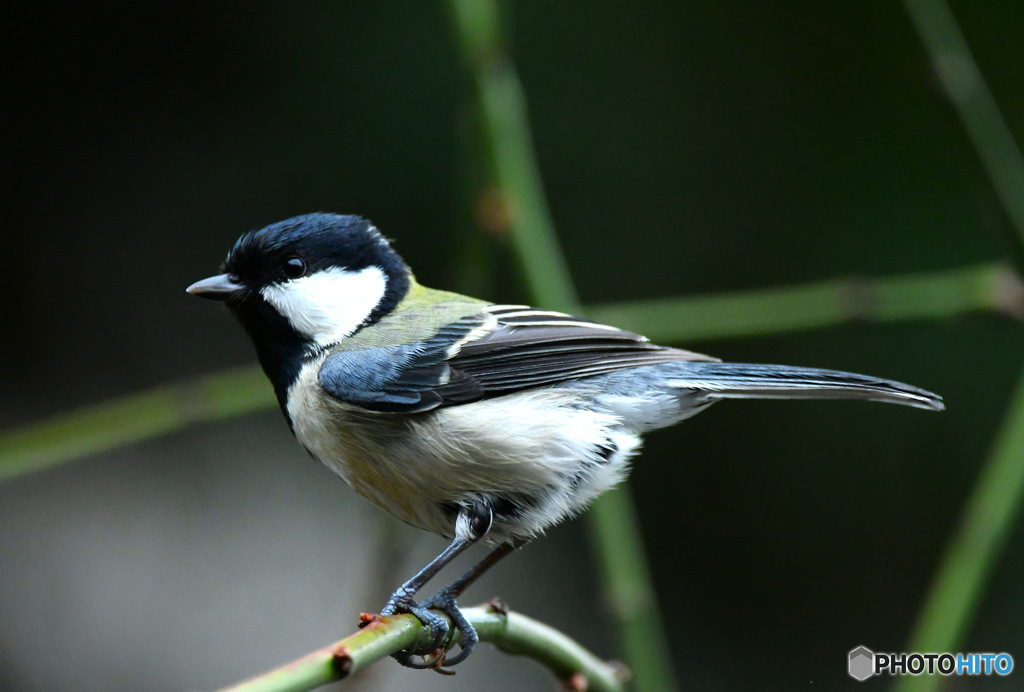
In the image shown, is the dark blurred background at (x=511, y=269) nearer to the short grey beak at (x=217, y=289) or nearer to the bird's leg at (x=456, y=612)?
the short grey beak at (x=217, y=289)

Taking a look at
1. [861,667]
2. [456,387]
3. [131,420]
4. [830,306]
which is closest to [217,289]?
[131,420]

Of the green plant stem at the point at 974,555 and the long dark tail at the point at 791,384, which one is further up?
the long dark tail at the point at 791,384

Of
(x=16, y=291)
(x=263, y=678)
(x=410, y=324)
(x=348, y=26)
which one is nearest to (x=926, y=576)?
(x=410, y=324)

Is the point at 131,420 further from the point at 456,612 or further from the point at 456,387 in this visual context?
the point at 456,612

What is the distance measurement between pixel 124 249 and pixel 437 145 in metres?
1.24

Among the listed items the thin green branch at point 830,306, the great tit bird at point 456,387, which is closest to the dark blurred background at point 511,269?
the thin green branch at point 830,306

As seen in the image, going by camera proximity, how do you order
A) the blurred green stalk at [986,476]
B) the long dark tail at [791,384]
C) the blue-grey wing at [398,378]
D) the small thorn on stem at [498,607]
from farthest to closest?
1. the blurred green stalk at [986,476]
2. the blue-grey wing at [398,378]
3. the long dark tail at [791,384]
4. the small thorn on stem at [498,607]

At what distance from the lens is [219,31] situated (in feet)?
11.8

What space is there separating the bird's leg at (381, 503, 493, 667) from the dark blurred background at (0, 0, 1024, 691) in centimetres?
167

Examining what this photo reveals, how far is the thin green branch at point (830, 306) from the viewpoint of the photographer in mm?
2129

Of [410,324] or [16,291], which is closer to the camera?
[410,324]

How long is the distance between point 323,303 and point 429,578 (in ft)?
2.05

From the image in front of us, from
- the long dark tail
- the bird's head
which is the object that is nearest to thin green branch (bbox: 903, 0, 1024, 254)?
the long dark tail

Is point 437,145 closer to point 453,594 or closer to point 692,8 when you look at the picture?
point 692,8
